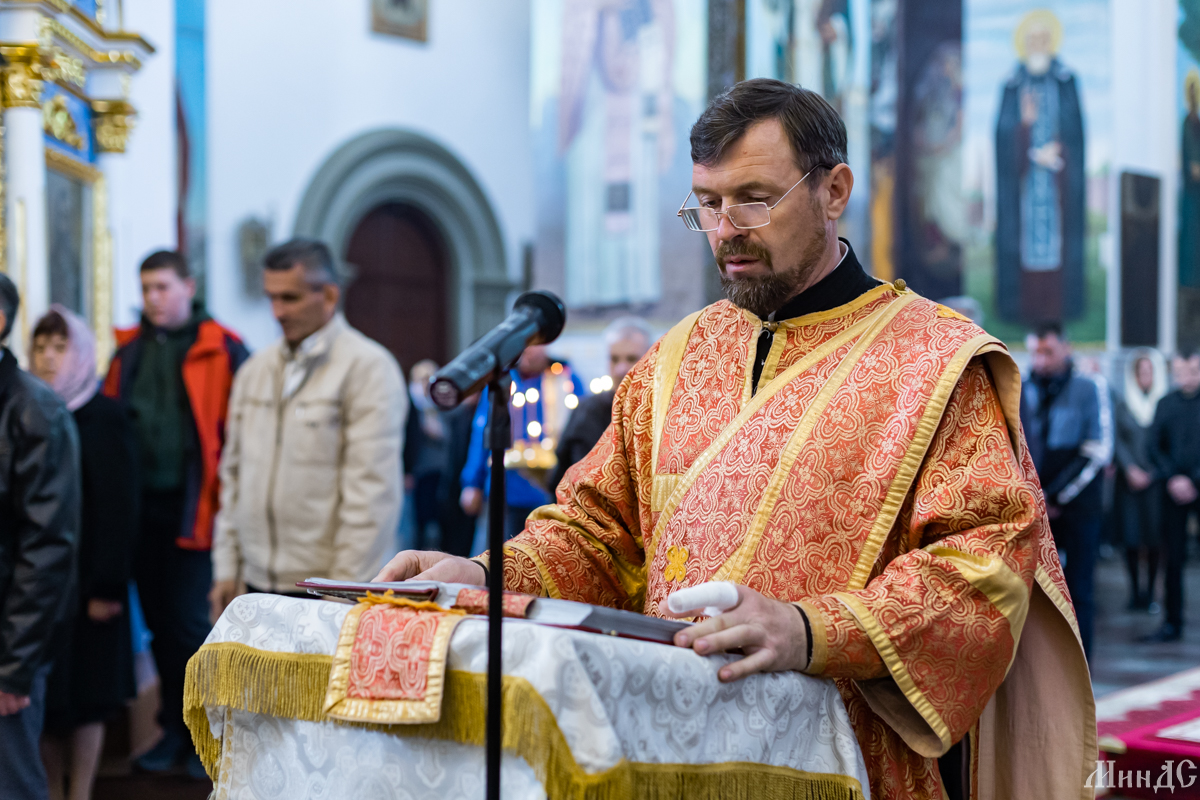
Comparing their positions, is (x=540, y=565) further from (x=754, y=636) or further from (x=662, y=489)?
(x=754, y=636)

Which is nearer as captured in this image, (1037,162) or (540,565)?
(540,565)

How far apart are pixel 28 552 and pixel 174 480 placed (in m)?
1.54

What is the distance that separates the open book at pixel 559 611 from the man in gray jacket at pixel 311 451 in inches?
89.2

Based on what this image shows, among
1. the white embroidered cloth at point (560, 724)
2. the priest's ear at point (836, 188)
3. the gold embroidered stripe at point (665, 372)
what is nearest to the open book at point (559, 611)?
the white embroidered cloth at point (560, 724)

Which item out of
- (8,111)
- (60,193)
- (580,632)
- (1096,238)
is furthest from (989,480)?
(1096,238)

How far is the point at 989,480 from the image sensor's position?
1.93m

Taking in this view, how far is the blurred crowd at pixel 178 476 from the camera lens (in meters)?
3.27

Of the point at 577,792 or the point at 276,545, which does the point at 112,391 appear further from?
the point at 577,792

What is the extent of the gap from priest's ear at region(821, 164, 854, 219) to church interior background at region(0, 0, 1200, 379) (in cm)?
886

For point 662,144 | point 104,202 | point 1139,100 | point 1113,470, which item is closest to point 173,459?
point 104,202

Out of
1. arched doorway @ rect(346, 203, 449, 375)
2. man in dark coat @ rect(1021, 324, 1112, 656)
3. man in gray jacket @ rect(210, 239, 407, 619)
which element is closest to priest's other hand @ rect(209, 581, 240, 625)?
man in gray jacket @ rect(210, 239, 407, 619)

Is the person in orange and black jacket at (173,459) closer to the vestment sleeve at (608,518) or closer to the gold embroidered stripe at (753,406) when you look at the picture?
the vestment sleeve at (608,518)

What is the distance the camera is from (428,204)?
14648mm

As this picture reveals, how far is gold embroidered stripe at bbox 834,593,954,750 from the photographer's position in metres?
1.82
